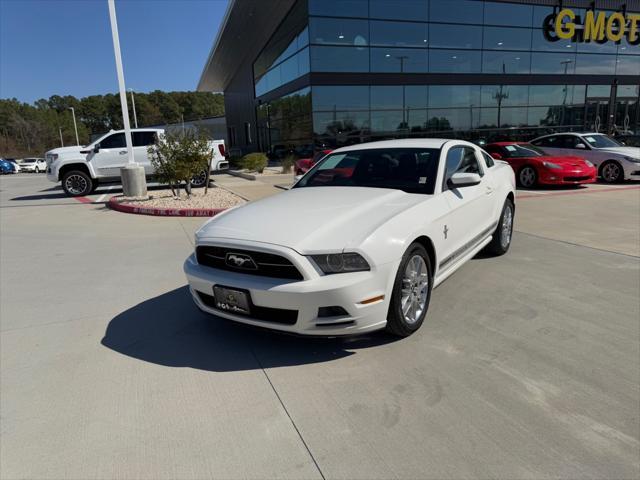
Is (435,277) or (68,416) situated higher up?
(435,277)

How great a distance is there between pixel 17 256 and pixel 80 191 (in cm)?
828

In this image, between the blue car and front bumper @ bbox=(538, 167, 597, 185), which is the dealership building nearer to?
front bumper @ bbox=(538, 167, 597, 185)

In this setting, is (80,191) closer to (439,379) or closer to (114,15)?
(114,15)

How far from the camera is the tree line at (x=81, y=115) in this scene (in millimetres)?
82562

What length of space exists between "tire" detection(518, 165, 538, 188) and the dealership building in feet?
35.2

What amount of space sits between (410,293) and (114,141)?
43.5ft

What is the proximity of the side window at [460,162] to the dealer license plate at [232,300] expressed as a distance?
7.23 feet

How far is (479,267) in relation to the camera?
5.36 metres

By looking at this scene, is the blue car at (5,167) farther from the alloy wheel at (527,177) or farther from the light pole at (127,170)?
the alloy wheel at (527,177)

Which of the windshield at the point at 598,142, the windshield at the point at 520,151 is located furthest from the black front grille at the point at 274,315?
the windshield at the point at 598,142

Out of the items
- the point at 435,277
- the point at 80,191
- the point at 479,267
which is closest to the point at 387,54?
the point at 80,191

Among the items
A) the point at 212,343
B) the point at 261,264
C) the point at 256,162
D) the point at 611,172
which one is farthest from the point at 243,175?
the point at 261,264

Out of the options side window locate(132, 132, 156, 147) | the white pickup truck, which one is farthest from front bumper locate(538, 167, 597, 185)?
side window locate(132, 132, 156, 147)

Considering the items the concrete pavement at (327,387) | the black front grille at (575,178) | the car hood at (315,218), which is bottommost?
the concrete pavement at (327,387)
